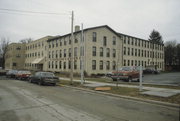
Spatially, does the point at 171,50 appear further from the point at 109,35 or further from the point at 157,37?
the point at 109,35

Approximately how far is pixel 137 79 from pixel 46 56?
2975 cm

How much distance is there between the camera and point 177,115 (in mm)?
6277

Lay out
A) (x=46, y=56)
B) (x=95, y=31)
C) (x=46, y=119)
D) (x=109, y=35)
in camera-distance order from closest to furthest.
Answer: (x=46, y=119) < (x=95, y=31) < (x=109, y=35) < (x=46, y=56)

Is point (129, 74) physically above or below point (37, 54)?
below

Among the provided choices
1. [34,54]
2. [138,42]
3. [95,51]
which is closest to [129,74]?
[95,51]

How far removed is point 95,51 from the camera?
3172cm

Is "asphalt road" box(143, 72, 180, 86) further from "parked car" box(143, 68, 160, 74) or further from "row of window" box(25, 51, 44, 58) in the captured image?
"row of window" box(25, 51, 44, 58)

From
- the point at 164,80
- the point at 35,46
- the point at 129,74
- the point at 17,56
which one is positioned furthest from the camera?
the point at 17,56

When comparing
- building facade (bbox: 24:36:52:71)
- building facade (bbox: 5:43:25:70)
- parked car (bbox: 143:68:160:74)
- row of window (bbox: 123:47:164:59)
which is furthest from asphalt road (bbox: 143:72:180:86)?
building facade (bbox: 5:43:25:70)

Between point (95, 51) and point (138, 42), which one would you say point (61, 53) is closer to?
point (95, 51)

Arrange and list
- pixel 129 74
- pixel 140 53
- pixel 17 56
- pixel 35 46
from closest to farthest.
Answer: pixel 129 74
pixel 140 53
pixel 35 46
pixel 17 56

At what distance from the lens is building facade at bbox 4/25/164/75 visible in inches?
1213

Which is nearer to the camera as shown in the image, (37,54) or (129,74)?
(129,74)

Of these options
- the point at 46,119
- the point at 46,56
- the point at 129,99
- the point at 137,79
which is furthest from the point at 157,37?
the point at 46,119
